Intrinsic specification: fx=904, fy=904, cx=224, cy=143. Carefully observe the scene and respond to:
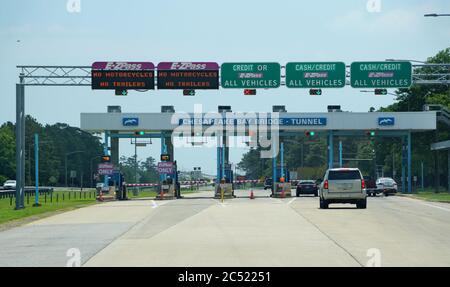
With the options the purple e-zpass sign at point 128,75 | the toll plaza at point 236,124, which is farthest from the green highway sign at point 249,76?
the toll plaza at point 236,124

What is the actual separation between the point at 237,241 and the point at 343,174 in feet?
59.0

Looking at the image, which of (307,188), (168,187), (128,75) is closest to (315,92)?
(128,75)

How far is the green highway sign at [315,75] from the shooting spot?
5388 centimetres

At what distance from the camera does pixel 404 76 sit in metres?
53.7

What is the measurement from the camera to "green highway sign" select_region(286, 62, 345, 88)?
53.9m

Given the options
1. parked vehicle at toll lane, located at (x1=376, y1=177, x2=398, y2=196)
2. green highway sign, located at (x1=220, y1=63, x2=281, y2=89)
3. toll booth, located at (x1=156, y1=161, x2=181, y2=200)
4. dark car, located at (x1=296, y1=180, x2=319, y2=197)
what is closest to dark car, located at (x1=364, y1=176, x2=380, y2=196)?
parked vehicle at toll lane, located at (x1=376, y1=177, x2=398, y2=196)

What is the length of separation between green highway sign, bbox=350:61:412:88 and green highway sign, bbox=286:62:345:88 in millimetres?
798

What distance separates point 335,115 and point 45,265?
5561 cm

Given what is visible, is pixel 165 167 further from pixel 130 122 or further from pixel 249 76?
pixel 249 76

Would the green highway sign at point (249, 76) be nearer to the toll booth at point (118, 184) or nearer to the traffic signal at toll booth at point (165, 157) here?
the traffic signal at toll booth at point (165, 157)

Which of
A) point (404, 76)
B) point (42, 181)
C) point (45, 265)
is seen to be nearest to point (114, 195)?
point (404, 76)

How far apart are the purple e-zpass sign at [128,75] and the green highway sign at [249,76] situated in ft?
14.5

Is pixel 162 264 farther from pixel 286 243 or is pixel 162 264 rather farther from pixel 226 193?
pixel 226 193

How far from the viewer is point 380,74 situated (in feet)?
177
